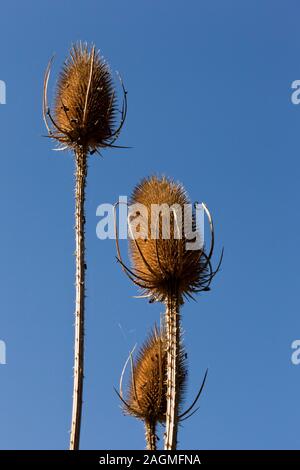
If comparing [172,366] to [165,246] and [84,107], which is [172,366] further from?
[84,107]

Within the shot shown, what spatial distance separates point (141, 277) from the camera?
15.0 m

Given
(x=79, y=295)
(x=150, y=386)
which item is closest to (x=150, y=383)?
(x=150, y=386)

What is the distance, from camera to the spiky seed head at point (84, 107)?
56.2 ft

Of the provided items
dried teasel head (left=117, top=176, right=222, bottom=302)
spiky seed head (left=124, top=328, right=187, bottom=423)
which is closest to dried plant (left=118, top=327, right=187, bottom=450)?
spiky seed head (left=124, top=328, right=187, bottom=423)

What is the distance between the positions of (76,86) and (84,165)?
1205 millimetres

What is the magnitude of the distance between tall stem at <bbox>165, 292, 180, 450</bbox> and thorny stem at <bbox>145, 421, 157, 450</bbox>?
2.76m

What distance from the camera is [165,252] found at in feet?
48.6

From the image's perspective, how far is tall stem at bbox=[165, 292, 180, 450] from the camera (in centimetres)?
1395

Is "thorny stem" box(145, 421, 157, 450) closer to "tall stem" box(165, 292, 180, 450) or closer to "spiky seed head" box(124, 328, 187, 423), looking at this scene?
"spiky seed head" box(124, 328, 187, 423)

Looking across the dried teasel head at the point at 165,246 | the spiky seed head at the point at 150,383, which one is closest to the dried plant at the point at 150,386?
the spiky seed head at the point at 150,383

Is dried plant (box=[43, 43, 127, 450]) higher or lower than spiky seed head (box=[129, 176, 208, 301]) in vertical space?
higher

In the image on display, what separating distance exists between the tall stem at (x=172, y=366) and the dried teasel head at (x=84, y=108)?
3.41 meters
